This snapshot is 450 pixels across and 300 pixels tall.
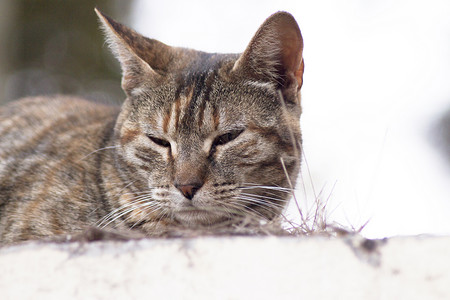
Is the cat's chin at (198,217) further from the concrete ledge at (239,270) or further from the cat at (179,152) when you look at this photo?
the concrete ledge at (239,270)

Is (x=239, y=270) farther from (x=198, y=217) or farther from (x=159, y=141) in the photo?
(x=159, y=141)

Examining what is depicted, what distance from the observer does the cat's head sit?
246 cm

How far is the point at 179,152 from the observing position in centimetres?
256

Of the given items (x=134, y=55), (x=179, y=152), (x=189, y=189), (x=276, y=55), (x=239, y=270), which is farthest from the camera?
(x=134, y=55)

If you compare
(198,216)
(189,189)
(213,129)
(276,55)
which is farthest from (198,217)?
(276,55)

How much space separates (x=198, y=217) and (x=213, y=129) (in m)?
0.48

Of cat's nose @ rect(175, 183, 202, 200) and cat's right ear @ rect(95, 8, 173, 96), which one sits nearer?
cat's nose @ rect(175, 183, 202, 200)

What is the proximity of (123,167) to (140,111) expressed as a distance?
1.13 ft

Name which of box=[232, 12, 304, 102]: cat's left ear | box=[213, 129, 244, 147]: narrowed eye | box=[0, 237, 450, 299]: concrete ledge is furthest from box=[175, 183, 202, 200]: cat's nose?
box=[0, 237, 450, 299]: concrete ledge

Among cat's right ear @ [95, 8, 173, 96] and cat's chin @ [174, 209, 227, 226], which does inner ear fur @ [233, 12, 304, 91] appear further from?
cat's chin @ [174, 209, 227, 226]

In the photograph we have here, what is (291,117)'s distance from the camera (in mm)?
2824

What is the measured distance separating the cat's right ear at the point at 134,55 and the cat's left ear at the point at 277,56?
0.50m

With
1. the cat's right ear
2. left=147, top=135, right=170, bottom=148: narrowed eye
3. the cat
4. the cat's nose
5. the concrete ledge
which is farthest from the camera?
the cat's right ear

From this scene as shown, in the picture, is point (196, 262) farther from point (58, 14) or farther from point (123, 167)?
point (58, 14)
